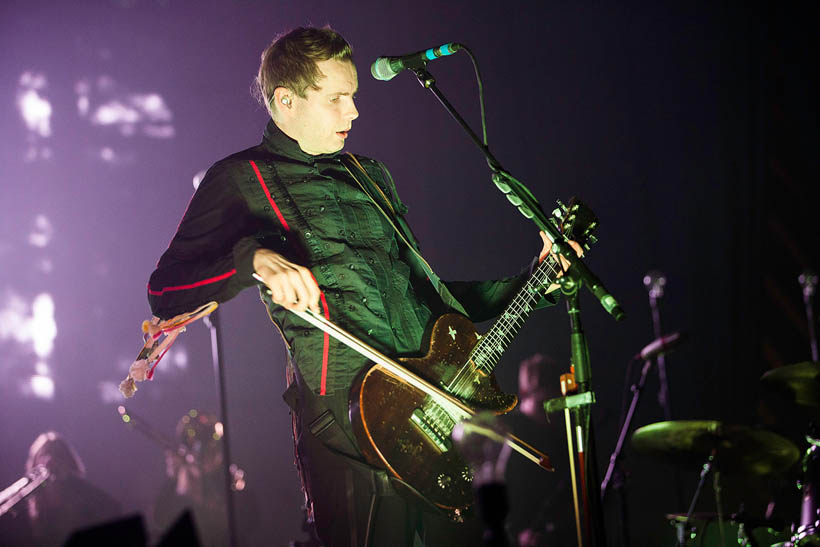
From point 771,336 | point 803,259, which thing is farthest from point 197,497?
point 803,259

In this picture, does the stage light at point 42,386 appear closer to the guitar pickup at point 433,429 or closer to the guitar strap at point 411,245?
the guitar strap at point 411,245

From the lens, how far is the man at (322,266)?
1824mm

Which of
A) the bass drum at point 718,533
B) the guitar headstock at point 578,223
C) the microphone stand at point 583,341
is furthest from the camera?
the bass drum at point 718,533

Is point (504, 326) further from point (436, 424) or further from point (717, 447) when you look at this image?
point (717, 447)

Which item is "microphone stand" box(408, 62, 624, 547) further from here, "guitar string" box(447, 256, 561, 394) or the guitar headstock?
"guitar string" box(447, 256, 561, 394)

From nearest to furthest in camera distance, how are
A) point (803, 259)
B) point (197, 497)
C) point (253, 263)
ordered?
point (253, 263) < point (803, 259) < point (197, 497)

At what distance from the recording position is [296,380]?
77.6 inches

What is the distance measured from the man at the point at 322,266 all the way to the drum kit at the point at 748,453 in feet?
3.83

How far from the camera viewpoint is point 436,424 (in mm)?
1884

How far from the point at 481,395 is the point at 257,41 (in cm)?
293

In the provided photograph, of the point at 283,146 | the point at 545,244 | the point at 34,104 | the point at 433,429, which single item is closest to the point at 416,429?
the point at 433,429

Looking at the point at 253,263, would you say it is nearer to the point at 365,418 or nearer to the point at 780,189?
the point at 365,418

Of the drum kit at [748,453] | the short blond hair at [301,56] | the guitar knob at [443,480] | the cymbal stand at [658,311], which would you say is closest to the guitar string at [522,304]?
the guitar knob at [443,480]

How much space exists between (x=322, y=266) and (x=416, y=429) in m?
0.56
